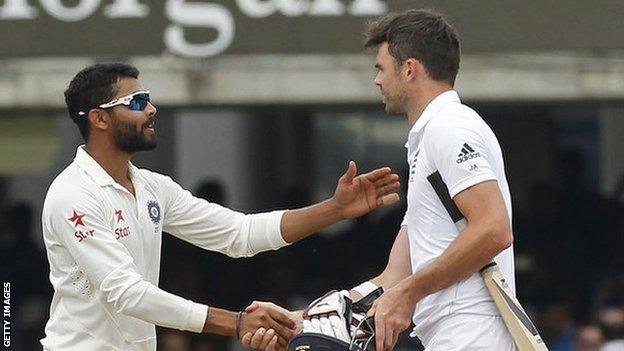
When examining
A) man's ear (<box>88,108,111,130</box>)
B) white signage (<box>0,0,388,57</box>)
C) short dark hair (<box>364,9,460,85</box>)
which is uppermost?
short dark hair (<box>364,9,460,85</box>)

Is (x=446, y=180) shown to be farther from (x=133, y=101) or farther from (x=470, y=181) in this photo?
(x=133, y=101)

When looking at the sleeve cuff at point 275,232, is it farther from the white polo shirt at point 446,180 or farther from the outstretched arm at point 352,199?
the white polo shirt at point 446,180

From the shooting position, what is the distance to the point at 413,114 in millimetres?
4414

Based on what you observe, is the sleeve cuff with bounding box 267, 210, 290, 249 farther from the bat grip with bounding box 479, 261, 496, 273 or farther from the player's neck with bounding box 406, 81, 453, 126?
the bat grip with bounding box 479, 261, 496, 273

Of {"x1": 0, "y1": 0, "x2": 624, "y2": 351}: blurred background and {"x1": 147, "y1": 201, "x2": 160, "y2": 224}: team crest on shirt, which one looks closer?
{"x1": 147, "y1": 201, "x2": 160, "y2": 224}: team crest on shirt

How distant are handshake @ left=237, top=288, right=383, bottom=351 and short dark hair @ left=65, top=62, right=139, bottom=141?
87 cm

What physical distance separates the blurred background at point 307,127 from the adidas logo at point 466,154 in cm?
367

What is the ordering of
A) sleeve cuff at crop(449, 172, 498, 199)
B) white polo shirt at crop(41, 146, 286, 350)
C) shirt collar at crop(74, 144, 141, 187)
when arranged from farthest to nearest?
shirt collar at crop(74, 144, 141, 187) → white polo shirt at crop(41, 146, 286, 350) → sleeve cuff at crop(449, 172, 498, 199)

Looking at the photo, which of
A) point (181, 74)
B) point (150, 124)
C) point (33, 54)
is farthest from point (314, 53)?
point (150, 124)

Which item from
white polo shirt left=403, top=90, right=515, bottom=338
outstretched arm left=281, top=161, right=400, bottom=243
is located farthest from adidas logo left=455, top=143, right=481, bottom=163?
outstretched arm left=281, top=161, right=400, bottom=243

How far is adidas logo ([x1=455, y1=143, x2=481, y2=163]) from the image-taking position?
4.13m

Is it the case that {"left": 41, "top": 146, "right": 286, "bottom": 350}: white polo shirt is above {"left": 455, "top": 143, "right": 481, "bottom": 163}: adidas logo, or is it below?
below

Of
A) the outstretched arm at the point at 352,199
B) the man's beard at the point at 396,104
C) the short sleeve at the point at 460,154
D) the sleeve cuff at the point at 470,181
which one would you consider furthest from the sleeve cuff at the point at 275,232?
the sleeve cuff at the point at 470,181

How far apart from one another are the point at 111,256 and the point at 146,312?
0.21 meters
